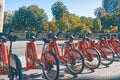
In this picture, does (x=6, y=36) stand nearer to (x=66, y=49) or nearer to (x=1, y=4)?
(x=66, y=49)

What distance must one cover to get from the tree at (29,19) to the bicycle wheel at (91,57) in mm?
43994

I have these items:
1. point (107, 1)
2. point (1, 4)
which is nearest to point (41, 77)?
point (1, 4)

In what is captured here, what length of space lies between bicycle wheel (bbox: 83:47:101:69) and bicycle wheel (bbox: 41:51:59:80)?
1916 mm

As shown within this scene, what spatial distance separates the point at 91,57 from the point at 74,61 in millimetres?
978

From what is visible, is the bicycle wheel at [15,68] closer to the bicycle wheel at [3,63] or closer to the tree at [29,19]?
the bicycle wheel at [3,63]

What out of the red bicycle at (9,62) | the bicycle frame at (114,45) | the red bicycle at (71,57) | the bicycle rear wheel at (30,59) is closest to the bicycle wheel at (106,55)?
the bicycle frame at (114,45)

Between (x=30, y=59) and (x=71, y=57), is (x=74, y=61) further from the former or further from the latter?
(x=30, y=59)

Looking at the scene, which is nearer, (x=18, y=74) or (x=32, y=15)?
(x=18, y=74)

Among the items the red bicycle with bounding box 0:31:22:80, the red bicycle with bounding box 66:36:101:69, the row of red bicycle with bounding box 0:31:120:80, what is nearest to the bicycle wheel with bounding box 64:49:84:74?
the row of red bicycle with bounding box 0:31:120:80

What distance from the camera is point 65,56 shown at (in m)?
7.07

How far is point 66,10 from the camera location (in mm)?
58062

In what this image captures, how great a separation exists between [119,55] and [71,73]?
418cm

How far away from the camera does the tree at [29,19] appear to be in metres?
51.8

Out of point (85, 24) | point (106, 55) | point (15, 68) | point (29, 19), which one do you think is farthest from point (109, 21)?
point (15, 68)
